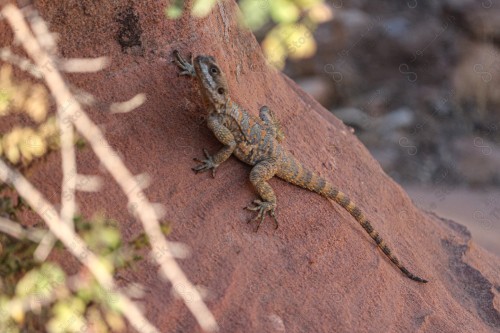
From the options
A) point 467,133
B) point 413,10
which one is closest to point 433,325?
point 467,133

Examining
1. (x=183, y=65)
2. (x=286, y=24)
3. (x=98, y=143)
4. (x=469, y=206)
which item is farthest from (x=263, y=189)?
(x=469, y=206)

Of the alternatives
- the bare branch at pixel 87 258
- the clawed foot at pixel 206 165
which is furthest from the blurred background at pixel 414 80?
the bare branch at pixel 87 258

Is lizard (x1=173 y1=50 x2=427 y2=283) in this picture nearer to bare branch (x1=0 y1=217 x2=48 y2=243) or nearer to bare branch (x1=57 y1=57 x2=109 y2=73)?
bare branch (x1=57 y1=57 x2=109 y2=73)

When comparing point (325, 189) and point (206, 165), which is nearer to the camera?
point (206, 165)

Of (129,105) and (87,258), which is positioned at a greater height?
(129,105)

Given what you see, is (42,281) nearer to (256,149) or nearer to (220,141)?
(220,141)

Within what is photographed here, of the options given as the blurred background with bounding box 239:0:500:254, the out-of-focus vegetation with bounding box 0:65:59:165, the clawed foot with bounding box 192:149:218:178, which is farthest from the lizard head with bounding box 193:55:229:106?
the blurred background with bounding box 239:0:500:254

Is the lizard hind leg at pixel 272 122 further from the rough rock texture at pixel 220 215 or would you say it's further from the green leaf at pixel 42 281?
the green leaf at pixel 42 281
